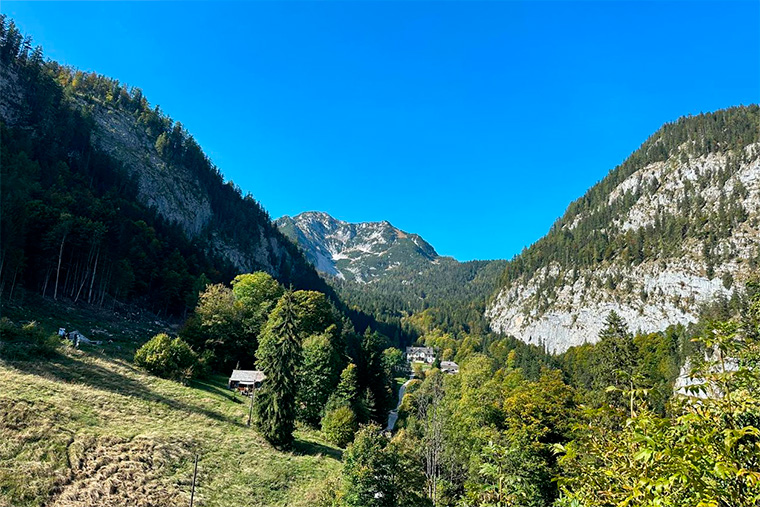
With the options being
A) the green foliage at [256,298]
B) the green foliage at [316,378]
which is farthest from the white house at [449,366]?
the green foliage at [316,378]

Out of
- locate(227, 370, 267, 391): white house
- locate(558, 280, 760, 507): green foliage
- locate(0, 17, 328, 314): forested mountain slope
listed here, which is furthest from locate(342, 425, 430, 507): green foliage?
locate(0, 17, 328, 314): forested mountain slope

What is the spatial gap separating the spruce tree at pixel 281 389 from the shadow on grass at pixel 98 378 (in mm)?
3993

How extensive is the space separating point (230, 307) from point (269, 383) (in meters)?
26.8

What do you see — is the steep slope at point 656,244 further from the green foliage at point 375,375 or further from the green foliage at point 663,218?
the green foliage at point 375,375

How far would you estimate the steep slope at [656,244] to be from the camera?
404 feet

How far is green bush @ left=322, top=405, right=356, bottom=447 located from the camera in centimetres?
4084

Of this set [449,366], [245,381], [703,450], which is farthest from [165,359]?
[449,366]

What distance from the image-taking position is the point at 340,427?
4128 centimetres

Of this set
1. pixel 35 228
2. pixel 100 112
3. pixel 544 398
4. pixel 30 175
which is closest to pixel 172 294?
pixel 35 228

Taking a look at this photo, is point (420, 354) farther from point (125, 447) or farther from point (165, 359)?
point (125, 447)

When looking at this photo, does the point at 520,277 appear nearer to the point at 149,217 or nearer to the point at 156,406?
the point at 149,217

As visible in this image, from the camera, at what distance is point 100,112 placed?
438ft

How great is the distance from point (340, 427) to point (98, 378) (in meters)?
23.2

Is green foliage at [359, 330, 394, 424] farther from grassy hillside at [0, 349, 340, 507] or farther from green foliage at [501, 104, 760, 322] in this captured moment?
green foliage at [501, 104, 760, 322]
